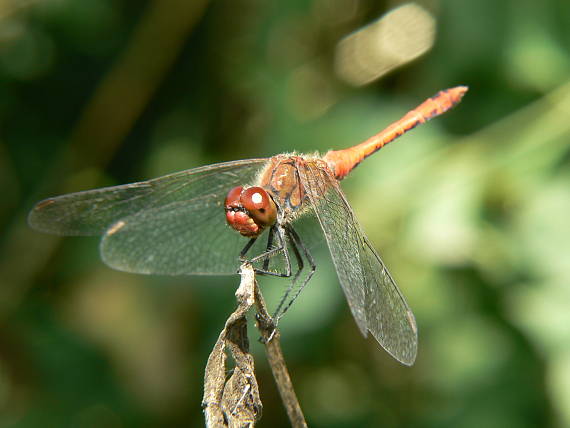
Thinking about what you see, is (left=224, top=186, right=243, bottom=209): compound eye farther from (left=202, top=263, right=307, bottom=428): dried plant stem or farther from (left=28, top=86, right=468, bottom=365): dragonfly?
(left=202, top=263, right=307, bottom=428): dried plant stem

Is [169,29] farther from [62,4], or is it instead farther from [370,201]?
[370,201]

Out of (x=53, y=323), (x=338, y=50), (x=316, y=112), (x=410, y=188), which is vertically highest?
(x=338, y=50)

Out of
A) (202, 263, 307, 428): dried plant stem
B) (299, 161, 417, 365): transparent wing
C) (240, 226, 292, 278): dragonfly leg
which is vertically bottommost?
(202, 263, 307, 428): dried plant stem

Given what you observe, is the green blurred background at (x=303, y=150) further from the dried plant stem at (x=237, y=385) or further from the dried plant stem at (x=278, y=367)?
Answer: the dried plant stem at (x=237, y=385)

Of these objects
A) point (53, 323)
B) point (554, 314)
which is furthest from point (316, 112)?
point (53, 323)

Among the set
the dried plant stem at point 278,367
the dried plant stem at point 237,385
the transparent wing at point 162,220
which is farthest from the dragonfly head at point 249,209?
the dried plant stem at point 237,385

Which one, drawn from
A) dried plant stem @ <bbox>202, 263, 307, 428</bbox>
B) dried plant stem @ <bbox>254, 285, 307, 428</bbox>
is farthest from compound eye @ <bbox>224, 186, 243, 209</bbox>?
dried plant stem @ <bbox>202, 263, 307, 428</bbox>

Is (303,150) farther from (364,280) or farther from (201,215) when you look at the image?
(364,280)
